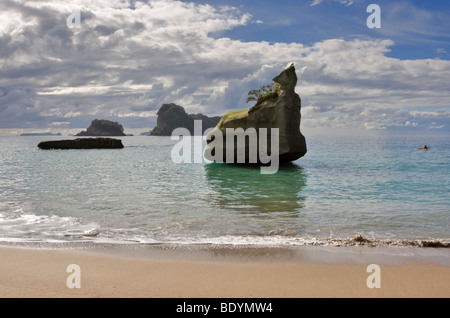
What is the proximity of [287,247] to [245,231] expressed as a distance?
215 centimetres

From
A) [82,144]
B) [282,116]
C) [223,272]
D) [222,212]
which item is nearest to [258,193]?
[222,212]

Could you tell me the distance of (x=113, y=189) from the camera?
2028cm

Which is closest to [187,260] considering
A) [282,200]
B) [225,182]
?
[282,200]

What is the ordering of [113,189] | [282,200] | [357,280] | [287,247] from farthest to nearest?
1. [113,189]
2. [282,200]
3. [287,247]
4. [357,280]

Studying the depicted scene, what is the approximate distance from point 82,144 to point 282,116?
6362 centimetres

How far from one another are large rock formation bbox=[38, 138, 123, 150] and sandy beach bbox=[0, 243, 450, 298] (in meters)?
80.0

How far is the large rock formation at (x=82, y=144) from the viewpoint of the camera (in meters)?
83.0

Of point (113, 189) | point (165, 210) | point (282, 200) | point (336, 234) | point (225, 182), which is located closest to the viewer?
point (336, 234)

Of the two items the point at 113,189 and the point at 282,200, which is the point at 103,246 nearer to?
the point at 282,200

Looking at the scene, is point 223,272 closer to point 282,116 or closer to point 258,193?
point 258,193

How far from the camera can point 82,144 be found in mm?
83562

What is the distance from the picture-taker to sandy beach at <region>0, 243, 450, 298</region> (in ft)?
20.8

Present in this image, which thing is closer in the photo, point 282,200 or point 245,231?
point 245,231

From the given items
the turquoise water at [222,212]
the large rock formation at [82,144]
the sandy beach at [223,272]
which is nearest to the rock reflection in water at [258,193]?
the turquoise water at [222,212]
